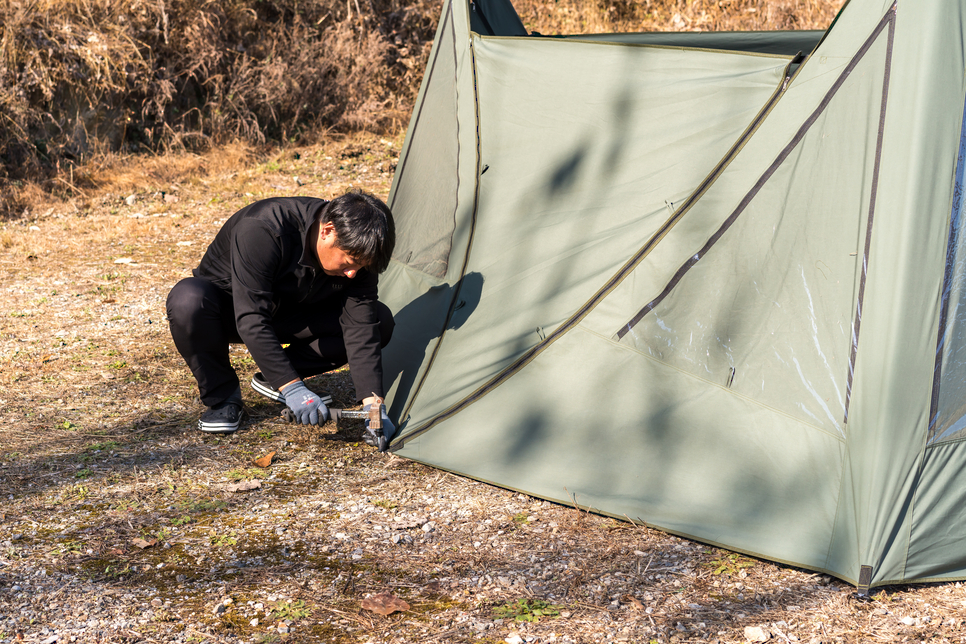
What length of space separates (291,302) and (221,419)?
0.63 meters

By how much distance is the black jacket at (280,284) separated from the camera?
3.24 meters

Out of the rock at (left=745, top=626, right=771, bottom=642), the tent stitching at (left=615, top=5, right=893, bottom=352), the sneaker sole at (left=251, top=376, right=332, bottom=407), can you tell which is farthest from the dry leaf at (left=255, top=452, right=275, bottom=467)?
the rock at (left=745, top=626, right=771, bottom=642)

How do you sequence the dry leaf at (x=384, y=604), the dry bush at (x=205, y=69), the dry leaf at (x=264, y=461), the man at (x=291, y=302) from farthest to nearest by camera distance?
the dry bush at (x=205, y=69) → the dry leaf at (x=264, y=461) → the man at (x=291, y=302) → the dry leaf at (x=384, y=604)

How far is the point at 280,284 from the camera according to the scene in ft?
11.2

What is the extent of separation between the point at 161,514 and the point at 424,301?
5.22 feet

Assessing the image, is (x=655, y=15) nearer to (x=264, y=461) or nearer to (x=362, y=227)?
(x=362, y=227)

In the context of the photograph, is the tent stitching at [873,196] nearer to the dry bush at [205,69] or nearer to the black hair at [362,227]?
the black hair at [362,227]

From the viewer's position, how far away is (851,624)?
7.93ft

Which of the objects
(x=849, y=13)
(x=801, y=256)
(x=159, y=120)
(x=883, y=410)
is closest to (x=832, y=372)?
(x=883, y=410)

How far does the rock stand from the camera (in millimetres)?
2336

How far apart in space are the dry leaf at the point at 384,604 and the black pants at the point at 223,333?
1472 millimetres

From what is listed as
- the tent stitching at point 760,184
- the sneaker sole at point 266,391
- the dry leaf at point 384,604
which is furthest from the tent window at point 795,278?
the sneaker sole at point 266,391

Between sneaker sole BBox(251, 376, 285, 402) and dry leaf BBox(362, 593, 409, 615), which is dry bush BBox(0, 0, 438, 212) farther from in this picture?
dry leaf BBox(362, 593, 409, 615)

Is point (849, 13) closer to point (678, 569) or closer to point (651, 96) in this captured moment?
point (651, 96)
